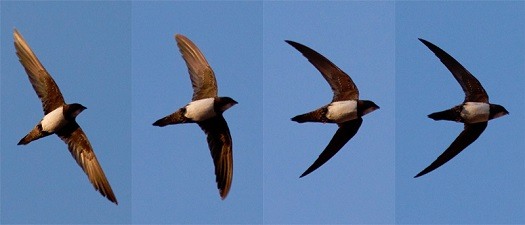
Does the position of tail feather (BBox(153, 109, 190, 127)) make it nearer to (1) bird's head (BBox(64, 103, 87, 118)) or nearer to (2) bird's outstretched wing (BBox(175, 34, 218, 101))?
(2) bird's outstretched wing (BBox(175, 34, 218, 101))

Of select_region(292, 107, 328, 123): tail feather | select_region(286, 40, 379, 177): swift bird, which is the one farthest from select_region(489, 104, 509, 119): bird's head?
select_region(292, 107, 328, 123): tail feather

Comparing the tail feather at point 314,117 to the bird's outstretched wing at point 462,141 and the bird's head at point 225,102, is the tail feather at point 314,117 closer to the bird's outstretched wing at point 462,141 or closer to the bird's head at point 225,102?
the bird's head at point 225,102

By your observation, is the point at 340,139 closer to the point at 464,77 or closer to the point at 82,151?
the point at 464,77

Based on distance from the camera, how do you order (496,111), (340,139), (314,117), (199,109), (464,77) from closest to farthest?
(199,109)
(314,117)
(464,77)
(340,139)
(496,111)

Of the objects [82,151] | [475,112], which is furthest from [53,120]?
[475,112]

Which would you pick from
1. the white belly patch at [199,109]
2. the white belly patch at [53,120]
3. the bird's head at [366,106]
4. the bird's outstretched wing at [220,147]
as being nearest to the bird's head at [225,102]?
the white belly patch at [199,109]

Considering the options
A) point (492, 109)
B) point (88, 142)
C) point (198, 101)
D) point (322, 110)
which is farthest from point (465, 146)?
point (88, 142)
